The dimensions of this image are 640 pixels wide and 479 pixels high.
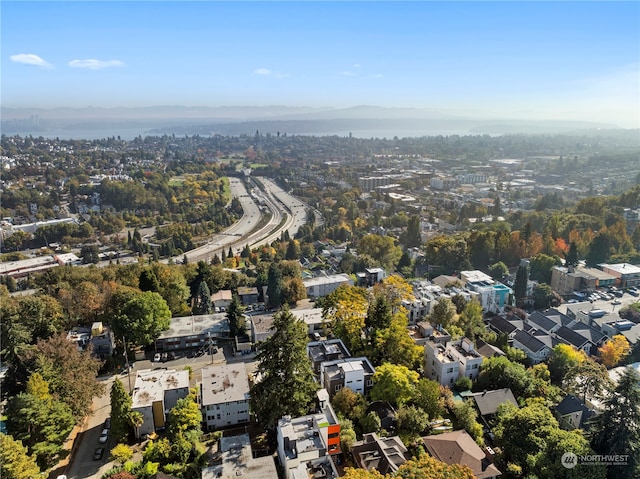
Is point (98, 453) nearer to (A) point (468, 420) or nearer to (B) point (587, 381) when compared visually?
(A) point (468, 420)

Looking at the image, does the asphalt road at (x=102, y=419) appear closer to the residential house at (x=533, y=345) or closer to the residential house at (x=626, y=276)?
the residential house at (x=533, y=345)

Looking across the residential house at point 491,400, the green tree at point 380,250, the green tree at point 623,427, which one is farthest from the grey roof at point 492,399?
the green tree at point 380,250

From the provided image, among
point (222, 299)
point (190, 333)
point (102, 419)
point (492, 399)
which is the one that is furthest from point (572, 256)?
point (102, 419)

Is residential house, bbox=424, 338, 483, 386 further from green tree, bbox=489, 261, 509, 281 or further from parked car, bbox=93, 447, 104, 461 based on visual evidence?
green tree, bbox=489, 261, 509, 281

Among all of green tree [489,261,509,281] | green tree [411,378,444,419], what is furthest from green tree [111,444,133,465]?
green tree [489,261,509,281]

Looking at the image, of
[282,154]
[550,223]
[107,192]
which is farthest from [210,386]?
[282,154]

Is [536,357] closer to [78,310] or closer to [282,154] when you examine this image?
[78,310]
